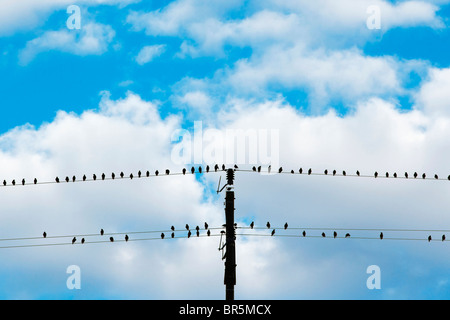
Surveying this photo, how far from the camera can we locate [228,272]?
108 ft

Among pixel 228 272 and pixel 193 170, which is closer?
pixel 228 272
